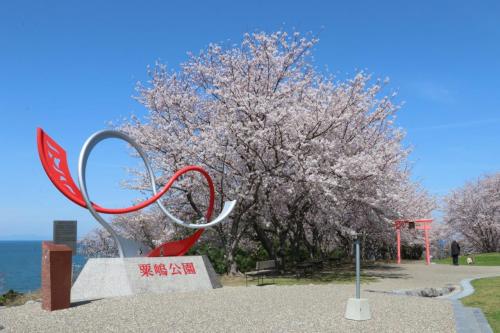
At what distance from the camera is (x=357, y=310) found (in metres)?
9.34

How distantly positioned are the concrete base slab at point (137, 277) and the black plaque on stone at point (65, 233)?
2.45ft

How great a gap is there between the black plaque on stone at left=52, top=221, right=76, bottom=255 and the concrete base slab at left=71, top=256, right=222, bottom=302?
2.45 ft

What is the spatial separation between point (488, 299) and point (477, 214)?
34.4m

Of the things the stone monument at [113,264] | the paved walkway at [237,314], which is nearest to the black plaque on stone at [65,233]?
the stone monument at [113,264]

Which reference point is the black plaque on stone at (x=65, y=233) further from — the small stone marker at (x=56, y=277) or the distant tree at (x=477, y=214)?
the distant tree at (x=477, y=214)

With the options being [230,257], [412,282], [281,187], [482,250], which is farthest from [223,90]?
[482,250]

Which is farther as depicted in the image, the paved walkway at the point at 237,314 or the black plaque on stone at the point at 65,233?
the black plaque on stone at the point at 65,233

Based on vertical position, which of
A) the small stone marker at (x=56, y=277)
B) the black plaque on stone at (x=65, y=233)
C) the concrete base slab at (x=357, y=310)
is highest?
the black plaque on stone at (x=65, y=233)

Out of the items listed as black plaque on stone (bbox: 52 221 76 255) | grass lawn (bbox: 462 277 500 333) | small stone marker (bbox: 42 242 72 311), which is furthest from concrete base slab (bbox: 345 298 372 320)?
black plaque on stone (bbox: 52 221 76 255)

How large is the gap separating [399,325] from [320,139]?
34.9 ft

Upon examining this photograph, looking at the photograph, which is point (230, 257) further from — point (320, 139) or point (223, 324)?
point (223, 324)

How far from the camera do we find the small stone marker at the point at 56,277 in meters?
10.2

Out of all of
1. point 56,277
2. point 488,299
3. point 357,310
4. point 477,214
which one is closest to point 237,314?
point 357,310

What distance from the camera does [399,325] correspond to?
8867 mm
